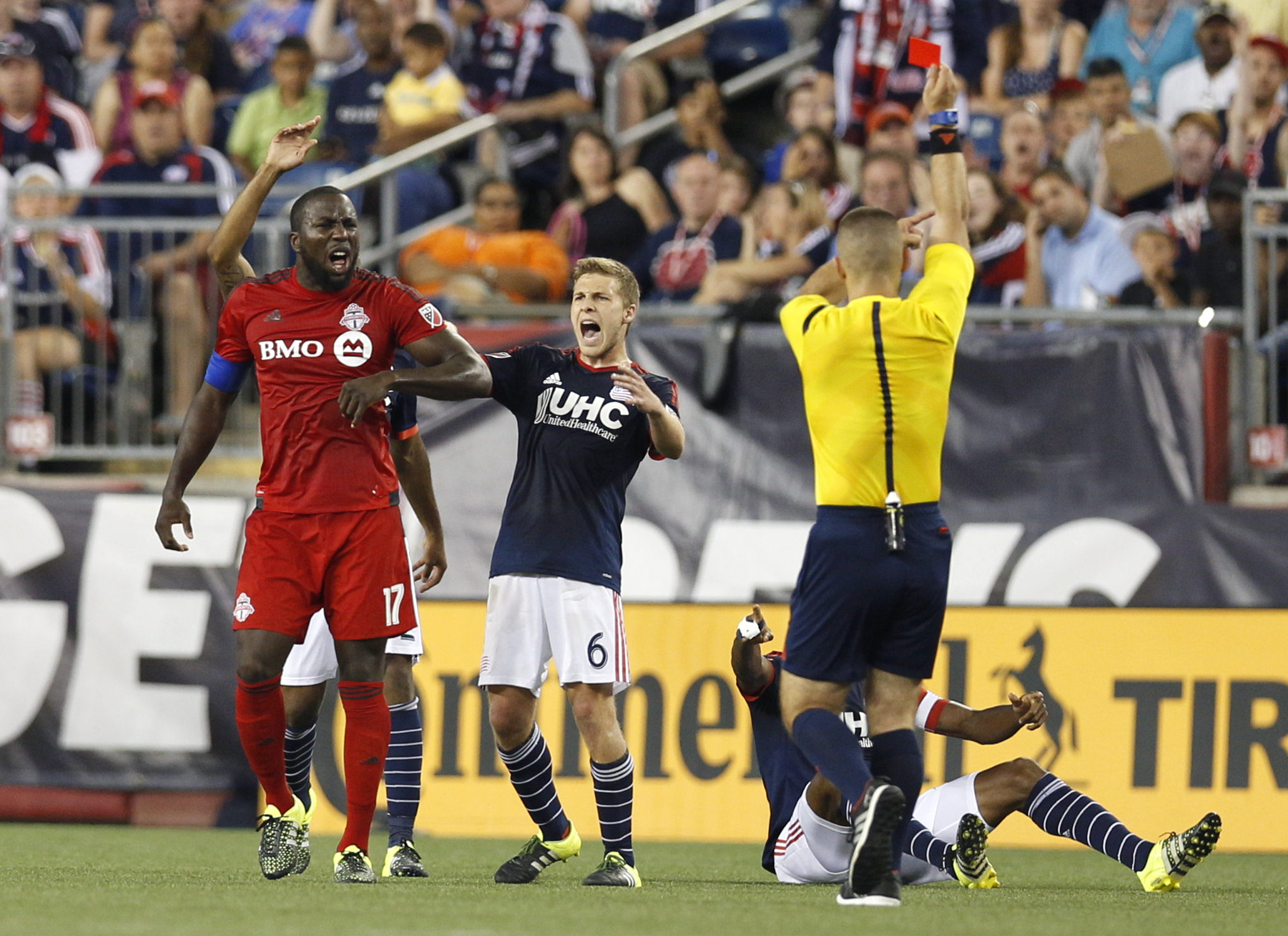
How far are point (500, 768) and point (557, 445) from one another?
3.40 m

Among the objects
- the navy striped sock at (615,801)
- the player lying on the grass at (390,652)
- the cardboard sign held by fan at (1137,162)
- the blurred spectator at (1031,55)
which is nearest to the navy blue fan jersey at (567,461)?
the player lying on the grass at (390,652)

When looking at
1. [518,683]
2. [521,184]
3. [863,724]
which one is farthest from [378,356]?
[521,184]

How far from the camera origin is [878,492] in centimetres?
648

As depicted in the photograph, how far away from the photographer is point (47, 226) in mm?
11812

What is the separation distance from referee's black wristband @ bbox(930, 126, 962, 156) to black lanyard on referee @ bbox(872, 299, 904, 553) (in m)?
0.58

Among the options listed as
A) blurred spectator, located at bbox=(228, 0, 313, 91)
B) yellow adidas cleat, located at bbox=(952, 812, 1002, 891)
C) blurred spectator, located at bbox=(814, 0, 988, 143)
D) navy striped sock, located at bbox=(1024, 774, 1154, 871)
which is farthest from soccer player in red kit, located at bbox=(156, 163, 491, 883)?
blurred spectator, located at bbox=(228, 0, 313, 91)

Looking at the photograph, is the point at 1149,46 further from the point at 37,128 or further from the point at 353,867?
the point at 353,867

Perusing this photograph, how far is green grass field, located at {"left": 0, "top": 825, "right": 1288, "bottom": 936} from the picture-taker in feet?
18.3

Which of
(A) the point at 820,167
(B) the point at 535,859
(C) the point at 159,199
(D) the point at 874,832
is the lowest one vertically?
(B) the point at 535,859

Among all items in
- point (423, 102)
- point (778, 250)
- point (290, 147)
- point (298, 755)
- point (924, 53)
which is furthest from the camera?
point (423, 102)

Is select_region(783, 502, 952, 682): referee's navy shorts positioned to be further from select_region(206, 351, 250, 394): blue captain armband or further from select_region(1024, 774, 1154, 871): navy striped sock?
select_region(206, 351, 250, 394): blue captain armband

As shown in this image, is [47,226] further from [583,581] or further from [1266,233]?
[1266,233]

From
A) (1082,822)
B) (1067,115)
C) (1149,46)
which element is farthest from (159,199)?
(1082,822)

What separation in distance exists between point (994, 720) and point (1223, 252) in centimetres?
524
